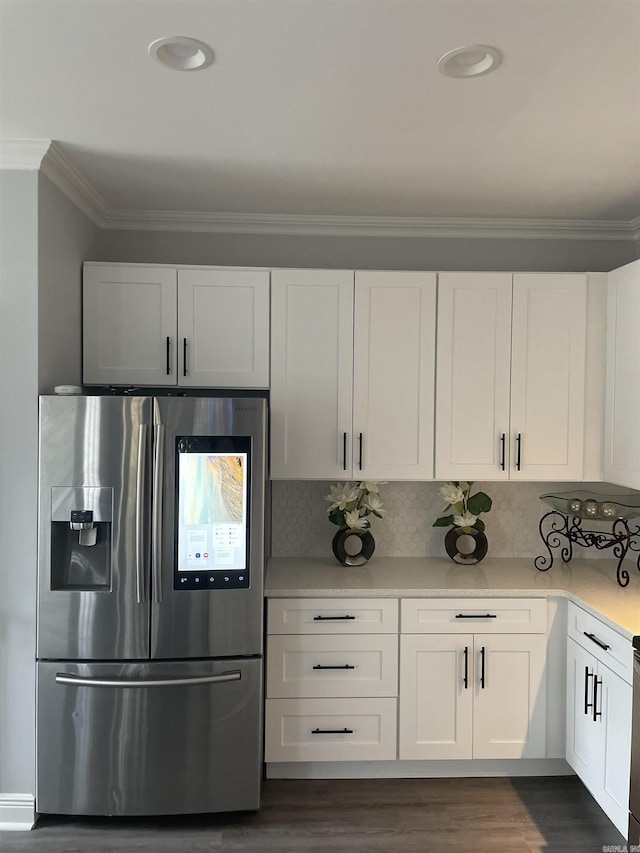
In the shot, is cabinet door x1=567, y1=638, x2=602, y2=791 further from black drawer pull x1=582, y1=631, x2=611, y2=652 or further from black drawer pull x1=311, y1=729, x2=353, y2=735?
black drawer pull x1=311, y1=729, x2=353, y2=735

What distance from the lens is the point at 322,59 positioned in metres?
1.81

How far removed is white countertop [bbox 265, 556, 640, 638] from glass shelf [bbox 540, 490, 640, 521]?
299mm

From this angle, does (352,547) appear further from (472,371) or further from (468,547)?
(472,371)

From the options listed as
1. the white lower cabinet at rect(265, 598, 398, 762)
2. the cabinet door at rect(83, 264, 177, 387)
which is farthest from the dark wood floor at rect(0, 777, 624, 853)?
the cabinet door at rect(83, 264, 177, 387)

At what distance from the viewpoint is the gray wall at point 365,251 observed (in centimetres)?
339

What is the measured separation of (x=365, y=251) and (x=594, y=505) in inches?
66.2

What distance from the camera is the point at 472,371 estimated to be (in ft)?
10.3

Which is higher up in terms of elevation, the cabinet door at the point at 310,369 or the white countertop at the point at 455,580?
the cabinet door at the point at 310,369

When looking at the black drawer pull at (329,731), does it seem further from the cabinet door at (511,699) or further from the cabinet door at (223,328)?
the cabinet door at (223,328)

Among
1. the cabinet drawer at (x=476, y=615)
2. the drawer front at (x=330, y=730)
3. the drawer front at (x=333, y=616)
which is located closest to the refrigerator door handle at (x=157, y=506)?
the drawer front at (x=333, y=616)

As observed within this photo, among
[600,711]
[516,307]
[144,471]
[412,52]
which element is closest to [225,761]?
[144,471]

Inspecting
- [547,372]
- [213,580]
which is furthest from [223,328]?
[547,372]

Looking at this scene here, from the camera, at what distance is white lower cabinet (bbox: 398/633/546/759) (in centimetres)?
293

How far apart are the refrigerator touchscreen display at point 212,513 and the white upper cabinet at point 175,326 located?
576 mm
